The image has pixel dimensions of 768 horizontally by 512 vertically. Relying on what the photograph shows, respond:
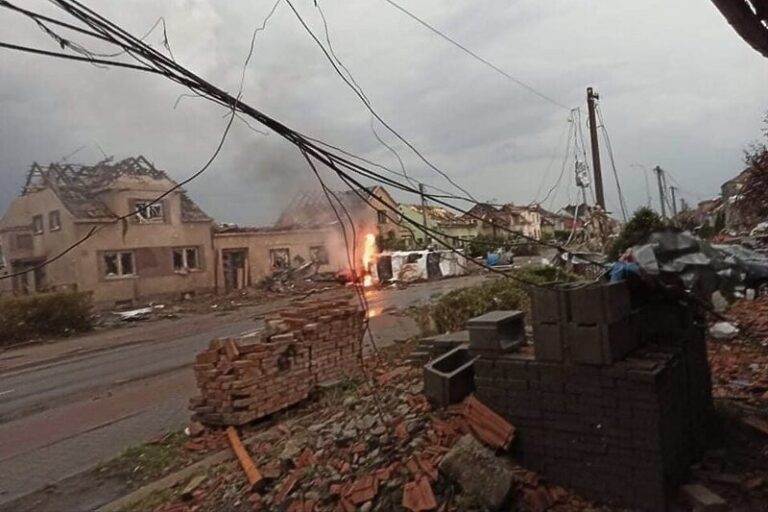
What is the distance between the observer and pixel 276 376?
7.95 m

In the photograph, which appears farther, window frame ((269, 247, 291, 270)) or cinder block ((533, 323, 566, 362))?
window frame ((269, 247, 291, 270))

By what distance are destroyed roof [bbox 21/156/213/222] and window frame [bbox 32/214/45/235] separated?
148cm

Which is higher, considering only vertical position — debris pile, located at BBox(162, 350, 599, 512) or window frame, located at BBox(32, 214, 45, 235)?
window frame, located at BBox(32, 214, 45, 235)

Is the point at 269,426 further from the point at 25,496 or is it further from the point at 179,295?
the point at 179,295

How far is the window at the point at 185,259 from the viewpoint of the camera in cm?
3033

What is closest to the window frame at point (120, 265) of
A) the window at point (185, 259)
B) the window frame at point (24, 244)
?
the window at point (185, 259)

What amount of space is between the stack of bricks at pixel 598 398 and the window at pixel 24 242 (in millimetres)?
31641

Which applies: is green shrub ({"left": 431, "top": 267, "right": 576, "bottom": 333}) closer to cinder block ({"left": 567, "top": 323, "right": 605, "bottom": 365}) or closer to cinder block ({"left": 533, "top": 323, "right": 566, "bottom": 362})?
cinder block ({"left": 533, "top": 323, "right": 566, "bottom": 362})

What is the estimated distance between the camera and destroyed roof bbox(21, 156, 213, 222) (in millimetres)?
27734

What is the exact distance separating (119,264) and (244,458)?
24.6 m

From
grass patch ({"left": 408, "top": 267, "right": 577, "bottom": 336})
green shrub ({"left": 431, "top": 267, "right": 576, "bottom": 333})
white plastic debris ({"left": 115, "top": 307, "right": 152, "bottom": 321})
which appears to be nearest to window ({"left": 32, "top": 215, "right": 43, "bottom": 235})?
white plastic debris ({"left": 115, "top": 307, "right": 152, "bottom": 321})

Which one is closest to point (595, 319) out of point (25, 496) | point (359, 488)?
point (359, 488)

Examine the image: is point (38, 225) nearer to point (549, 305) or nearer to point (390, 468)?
point (390, 468)

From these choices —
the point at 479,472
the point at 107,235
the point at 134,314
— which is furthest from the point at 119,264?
the point at 479,472
